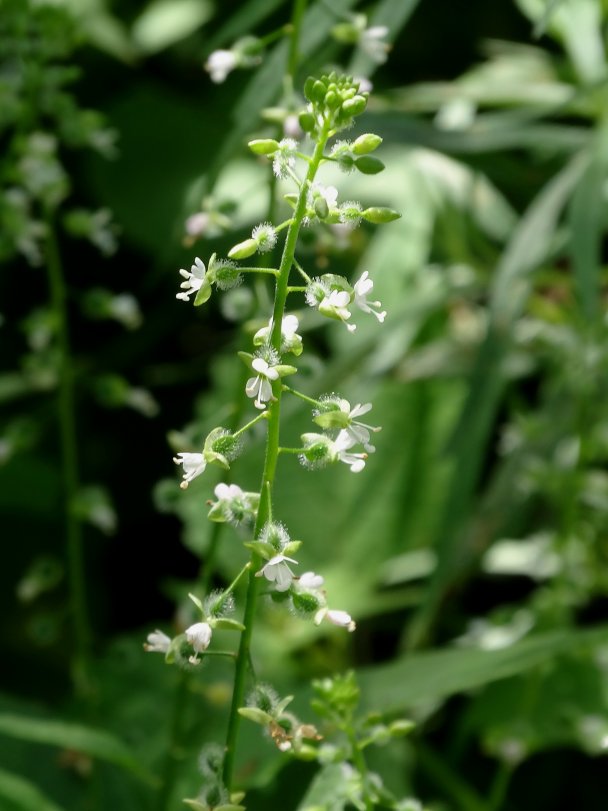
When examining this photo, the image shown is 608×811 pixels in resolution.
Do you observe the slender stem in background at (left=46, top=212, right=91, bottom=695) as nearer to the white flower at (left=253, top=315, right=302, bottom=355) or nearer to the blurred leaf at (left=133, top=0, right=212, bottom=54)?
the white flower at (left=253, top=315, right=302, bottom=355)

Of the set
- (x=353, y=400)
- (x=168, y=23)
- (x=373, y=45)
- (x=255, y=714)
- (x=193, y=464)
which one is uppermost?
(x=168, y=23)

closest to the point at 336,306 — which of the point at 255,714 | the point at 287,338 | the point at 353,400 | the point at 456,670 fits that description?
the point at 287,338

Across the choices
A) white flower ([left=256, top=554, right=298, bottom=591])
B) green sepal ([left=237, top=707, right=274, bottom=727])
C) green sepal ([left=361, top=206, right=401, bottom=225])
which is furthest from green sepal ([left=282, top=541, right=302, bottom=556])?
green sepal ([left=361, top=206, right=401, bottom=225])

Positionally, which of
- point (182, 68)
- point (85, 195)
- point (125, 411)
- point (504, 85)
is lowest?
point (125, 411)

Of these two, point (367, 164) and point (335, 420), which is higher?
point (367, 164)

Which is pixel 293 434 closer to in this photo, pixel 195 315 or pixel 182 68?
pixel 195 315

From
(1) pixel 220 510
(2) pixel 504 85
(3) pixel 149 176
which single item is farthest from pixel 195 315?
(1) pixel 220 510

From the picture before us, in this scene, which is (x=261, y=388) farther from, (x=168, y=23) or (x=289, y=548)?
(x=168, y=23)
